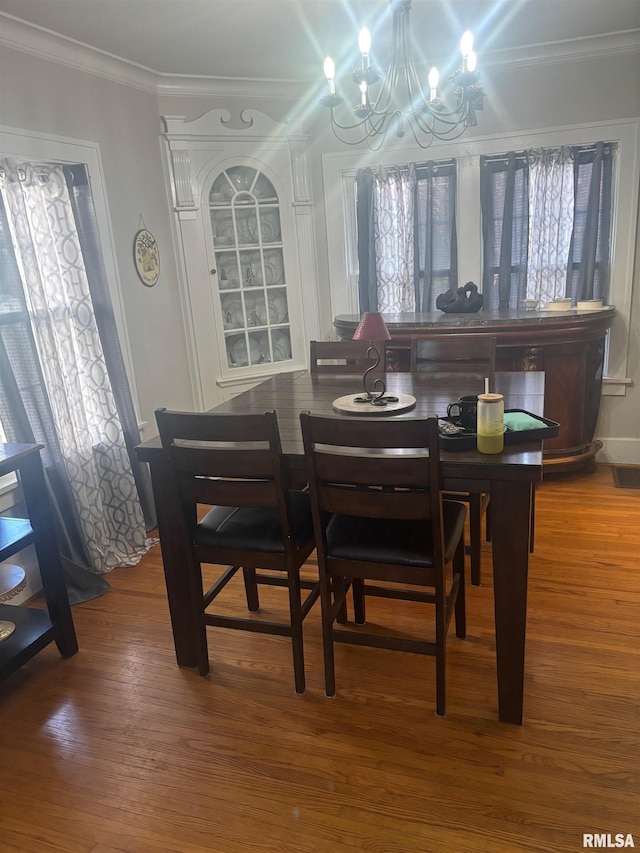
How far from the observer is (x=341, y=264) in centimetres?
434

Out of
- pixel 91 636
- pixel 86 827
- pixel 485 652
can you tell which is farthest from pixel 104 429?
pixel 485 652

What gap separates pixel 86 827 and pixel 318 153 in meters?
4.02

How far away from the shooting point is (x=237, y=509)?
222cm

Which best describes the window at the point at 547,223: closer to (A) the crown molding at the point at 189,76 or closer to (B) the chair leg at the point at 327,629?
(A) the crown molding at the point at 189,76

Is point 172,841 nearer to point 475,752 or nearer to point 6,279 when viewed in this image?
point 475,752

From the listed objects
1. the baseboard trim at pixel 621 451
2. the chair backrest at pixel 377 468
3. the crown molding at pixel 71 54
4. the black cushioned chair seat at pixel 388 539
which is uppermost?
the crown molding at pixel 71 54

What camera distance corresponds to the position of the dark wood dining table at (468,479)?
1.74 metres

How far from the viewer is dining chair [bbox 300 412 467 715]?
1.71m

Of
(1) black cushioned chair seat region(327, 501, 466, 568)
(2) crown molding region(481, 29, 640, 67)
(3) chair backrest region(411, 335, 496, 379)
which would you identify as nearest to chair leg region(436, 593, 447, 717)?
(1) black cushioned chair seat region(327, 501, 466, 568)

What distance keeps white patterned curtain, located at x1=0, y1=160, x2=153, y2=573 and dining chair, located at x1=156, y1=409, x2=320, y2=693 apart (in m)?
1.05

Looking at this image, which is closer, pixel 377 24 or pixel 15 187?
pixel 15 187

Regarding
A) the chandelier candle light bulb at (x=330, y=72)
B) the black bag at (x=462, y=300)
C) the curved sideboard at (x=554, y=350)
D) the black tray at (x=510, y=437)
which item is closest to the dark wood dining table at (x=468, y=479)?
the black tray at (x=510, y=437)

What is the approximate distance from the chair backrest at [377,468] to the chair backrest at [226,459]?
0.12m

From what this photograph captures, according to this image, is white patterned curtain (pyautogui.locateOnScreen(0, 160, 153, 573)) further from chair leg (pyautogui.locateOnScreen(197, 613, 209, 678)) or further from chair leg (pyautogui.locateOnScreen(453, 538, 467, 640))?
chair leg (pyautogui.locateOnScreen(453, 538, 467, 640))
